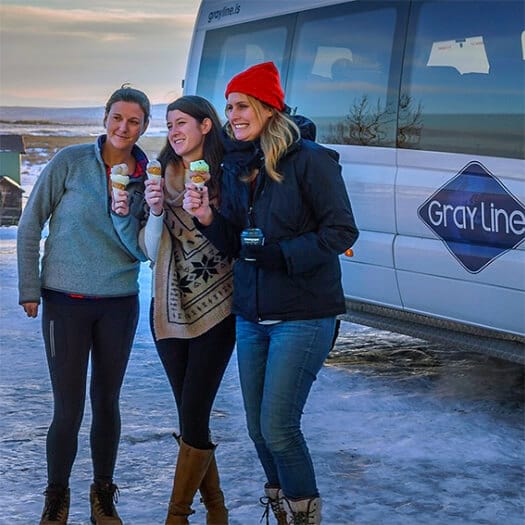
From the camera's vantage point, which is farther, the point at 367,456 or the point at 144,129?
the point at 367,456

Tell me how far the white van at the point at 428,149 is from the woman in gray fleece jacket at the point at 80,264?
80.8 inches

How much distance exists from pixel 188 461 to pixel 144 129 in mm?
1272

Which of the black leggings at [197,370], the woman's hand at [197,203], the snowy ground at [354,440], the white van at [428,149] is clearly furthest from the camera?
the white van at [428,149]

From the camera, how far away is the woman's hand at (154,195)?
11.1 ft

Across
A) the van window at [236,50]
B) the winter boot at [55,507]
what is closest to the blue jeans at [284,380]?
the winter boot at [55,507]

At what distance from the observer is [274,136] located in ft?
10.9

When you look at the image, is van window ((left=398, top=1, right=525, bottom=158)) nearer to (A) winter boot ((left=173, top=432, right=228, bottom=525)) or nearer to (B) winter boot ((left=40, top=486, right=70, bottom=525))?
(A) winter boot ((left=173, top=432, right=228, bottom=525))

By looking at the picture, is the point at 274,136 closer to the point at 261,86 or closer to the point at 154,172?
the point at 261,86

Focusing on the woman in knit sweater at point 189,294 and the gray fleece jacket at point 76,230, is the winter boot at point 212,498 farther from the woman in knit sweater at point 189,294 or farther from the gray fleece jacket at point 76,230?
the gray fleece jacket at point 76,230

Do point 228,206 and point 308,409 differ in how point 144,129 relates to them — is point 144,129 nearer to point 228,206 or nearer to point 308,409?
point 228,206

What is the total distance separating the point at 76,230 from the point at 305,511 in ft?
4.37

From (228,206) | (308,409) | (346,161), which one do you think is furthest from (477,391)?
(228,206)

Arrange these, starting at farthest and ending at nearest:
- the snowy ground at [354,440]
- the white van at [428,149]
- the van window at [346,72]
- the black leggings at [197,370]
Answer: the van window at [346,72]
the white van at [428,149]
the snowy ground at [354,440]
the black leggings at [197,370]

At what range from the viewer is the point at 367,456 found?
470 cm
